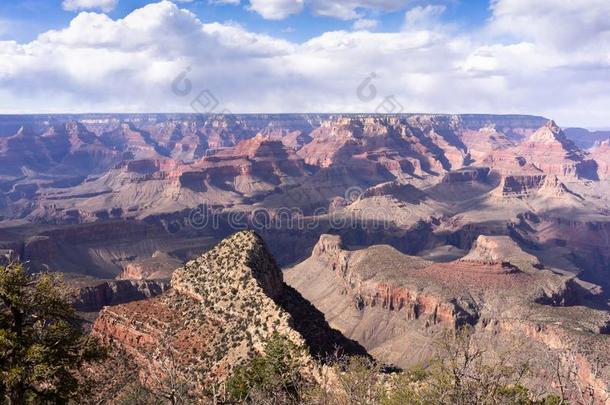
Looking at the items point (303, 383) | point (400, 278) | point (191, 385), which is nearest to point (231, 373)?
point (191, 385)

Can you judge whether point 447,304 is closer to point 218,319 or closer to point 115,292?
point 218,319

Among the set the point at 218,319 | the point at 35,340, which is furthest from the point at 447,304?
the point at 35,340

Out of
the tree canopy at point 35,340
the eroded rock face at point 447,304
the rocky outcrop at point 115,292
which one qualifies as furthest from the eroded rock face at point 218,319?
the rocky outcrop at point 115,292

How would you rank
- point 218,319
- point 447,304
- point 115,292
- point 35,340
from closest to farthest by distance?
point 35,340, point 218,319, point 447,304, point 115,292

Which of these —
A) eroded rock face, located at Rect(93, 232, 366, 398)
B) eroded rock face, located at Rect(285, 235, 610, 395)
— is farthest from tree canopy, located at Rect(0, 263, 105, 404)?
eroded rock face, located at Rect(285, 235, 610, 395)

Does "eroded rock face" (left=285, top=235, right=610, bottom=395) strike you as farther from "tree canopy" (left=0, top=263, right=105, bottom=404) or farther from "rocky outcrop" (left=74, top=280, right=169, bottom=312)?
"tree canopy" (left=0, top=263, right=105, bottom=404)

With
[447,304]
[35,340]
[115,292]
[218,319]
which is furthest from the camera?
[115,292]

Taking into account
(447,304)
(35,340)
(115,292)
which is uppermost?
(35,340)
